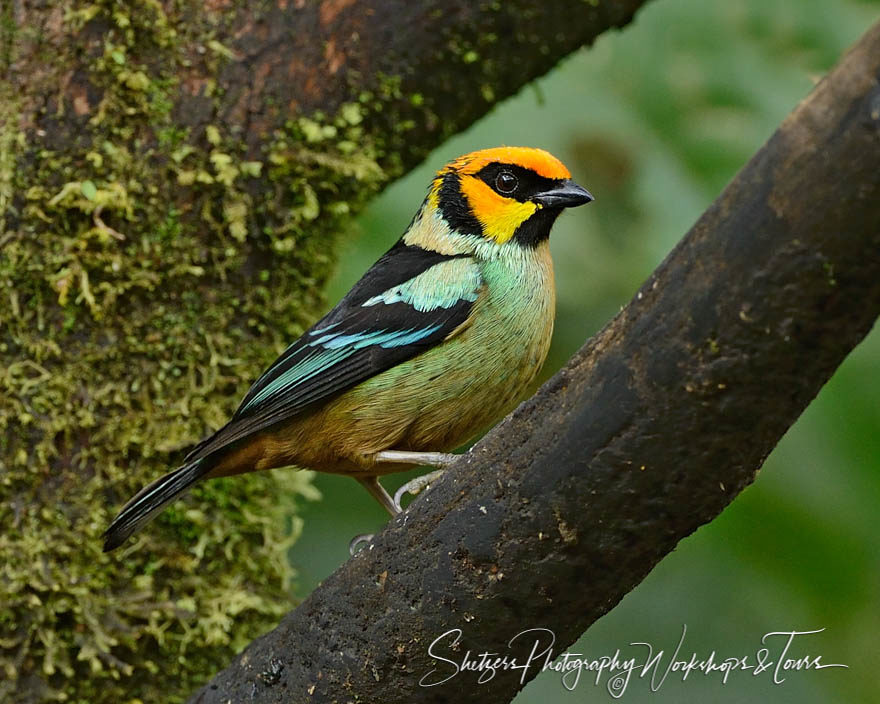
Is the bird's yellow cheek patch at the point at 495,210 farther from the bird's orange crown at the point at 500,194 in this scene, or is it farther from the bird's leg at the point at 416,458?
the bird's leg at the point at 416,458

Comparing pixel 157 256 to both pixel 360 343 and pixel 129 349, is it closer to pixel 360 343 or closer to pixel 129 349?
pixel 129 349

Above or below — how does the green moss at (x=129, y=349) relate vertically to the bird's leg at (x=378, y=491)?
above

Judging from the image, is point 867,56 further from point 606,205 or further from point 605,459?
point 606,205

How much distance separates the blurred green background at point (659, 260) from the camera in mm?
3459

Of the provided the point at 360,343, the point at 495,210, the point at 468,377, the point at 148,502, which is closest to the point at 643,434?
the point at 468,377

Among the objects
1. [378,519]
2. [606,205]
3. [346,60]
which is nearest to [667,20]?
[606,205]

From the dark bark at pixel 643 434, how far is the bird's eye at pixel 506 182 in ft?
5.06

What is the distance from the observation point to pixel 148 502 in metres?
2.97

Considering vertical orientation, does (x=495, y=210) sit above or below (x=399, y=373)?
above

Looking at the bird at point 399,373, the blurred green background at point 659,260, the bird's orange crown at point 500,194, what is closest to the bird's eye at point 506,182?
the bird's orange crown at point 500,194

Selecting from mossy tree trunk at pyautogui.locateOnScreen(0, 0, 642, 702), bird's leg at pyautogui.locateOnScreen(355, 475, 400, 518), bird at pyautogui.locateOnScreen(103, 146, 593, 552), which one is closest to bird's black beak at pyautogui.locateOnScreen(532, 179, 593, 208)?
bird at pyautogui.locateOnScreen(103, 146, 593, 552)

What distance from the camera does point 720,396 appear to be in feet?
5.27

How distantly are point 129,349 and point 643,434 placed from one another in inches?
78.2

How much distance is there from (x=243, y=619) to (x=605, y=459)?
6.55ft
